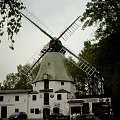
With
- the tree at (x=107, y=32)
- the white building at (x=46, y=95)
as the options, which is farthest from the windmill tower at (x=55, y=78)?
the tree at (x=107, y=32)

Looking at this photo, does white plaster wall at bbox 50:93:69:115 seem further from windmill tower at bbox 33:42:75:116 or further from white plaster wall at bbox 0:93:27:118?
white plaster wall at bbox 0:93:27:118

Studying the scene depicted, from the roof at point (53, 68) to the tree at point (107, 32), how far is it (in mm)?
30948

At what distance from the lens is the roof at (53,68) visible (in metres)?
63.4

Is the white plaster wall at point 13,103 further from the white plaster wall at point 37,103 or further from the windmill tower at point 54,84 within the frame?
the windmill tower at point 54,84

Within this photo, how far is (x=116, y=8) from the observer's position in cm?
2930

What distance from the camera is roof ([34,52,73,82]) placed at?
63375mm

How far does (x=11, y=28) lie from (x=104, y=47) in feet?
73.1

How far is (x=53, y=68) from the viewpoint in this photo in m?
64.1

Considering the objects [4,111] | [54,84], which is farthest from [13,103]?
[54,84]

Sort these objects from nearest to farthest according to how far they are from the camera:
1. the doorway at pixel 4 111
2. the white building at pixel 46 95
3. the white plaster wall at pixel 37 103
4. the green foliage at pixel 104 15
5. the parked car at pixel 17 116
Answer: the green foliage at pixel 104 15
the parked car at pixel 17 116
the white building at pixel 46 95
the white plaster wall at pixel 37 103
the doorway at pixel 4 111

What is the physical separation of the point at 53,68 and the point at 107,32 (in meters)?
34.3

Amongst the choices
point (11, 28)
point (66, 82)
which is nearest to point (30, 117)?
point (66, 82)

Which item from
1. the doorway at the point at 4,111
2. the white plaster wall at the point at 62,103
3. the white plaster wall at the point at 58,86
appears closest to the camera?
the white plaster wall at the point at 62,103

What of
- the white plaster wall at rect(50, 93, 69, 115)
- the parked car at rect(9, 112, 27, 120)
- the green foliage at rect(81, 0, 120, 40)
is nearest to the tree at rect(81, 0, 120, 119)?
the green foliage at rect(81, 0, 120, 40)
